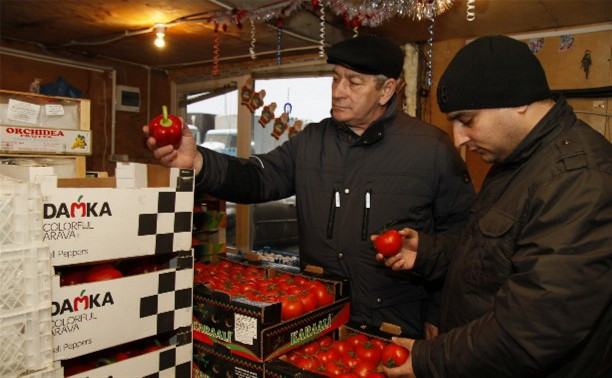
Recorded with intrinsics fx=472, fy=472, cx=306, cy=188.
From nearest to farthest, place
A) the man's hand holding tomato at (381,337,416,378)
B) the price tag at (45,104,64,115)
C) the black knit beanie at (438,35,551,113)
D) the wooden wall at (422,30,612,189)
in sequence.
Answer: the black knit beanie at (438,35,551,113), the man's hand holding tomato at (381,337,416,378), the price tag at (45,104,64,115), the wooden wall at (422,30,612,189)

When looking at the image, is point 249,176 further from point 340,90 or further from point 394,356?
point 394,356

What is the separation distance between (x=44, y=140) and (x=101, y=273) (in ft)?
6.24

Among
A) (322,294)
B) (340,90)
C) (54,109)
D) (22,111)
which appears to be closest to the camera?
(322,294)

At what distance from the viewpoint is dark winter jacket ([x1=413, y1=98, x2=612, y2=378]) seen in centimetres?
108

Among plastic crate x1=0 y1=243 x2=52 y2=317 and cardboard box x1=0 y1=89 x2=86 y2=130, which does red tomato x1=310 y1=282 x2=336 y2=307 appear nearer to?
plastic crate x1=0 y1=243 x2=52 y2=317

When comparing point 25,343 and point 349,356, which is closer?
point 25,343

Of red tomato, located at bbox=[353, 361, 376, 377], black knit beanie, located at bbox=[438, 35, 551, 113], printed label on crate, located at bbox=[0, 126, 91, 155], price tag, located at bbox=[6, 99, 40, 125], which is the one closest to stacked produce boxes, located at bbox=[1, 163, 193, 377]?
red tomato, located at bbox=[353, 361, 376, 377]

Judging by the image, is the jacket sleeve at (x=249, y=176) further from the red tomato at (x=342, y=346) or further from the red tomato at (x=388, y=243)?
the red tomato at (x=342, y=346)

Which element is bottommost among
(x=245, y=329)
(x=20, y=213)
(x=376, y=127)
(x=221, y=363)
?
(x=221, y=363)

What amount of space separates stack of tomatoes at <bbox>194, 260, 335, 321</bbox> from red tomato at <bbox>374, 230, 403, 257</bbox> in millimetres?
285

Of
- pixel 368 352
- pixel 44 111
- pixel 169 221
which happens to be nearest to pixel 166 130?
pixel 169 221

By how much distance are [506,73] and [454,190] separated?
0.95 m

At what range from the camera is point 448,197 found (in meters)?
2.15

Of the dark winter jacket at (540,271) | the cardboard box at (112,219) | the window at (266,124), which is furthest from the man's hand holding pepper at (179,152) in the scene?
the window at (266,124)
